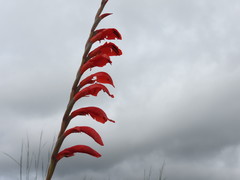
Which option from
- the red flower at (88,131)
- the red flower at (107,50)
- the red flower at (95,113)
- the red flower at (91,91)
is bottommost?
the red flower at (88,131)

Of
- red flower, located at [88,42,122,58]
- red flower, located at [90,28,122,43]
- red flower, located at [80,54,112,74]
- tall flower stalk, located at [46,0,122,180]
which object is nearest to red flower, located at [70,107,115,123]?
tall flower stalk, located at [46,0,122,180]

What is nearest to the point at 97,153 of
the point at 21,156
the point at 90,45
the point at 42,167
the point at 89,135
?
the point at 89,135

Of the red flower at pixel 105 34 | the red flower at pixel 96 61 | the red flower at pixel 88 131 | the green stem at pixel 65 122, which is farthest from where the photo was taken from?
the red flower at pixel 105 34

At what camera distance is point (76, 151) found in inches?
196

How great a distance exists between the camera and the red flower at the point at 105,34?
5152 mm

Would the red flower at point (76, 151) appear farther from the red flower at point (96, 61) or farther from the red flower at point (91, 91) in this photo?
the red flower at point (96, 61)

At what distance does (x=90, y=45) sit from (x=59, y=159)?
63.4 inches

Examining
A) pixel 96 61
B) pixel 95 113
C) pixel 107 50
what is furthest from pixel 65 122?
pixel 107 50

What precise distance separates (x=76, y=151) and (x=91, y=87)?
0.89m

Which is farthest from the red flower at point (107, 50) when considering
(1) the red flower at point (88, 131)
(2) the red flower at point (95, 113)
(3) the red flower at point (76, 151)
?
(3) the red flower at point (76, 151)

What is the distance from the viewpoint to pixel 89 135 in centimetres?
496

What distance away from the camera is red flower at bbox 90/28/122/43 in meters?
5.15

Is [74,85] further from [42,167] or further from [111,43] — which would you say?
[42,167]

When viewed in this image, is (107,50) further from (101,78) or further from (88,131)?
(88,131)
